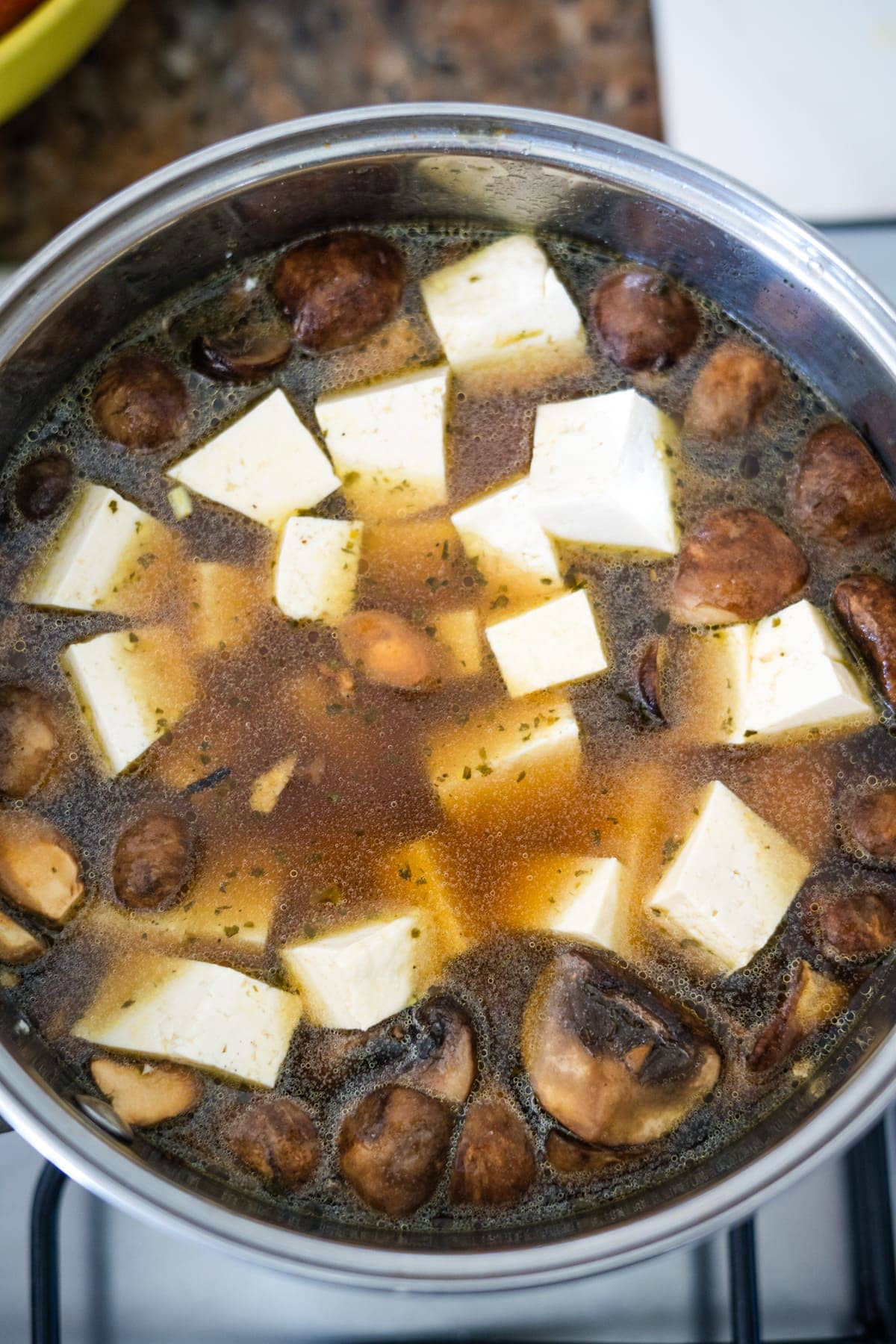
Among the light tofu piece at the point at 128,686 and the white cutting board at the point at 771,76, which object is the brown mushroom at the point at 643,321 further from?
the light tofu piece at the point at 128,686

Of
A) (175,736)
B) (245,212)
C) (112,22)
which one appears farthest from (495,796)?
(112,22)

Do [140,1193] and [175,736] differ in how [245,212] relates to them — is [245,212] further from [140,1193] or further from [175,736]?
[140,1193]

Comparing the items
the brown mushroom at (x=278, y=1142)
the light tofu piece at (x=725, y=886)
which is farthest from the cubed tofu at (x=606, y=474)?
the brown mushroom at (x=278, y=1142)

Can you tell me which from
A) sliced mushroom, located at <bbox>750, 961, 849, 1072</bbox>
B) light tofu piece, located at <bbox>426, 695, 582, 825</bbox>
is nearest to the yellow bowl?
light tofu piece, located at <bbox>426, 695, 582, 825</bbox>

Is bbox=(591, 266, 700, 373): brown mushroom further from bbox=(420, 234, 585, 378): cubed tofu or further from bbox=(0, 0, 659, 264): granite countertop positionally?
bbox=(0, 0, 659, 264): granite countertop

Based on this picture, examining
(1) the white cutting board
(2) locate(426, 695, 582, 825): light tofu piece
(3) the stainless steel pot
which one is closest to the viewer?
(3) the stainless steel pot
